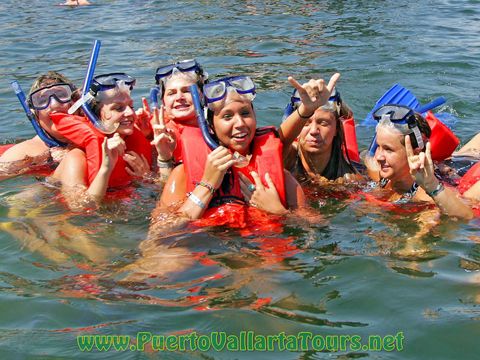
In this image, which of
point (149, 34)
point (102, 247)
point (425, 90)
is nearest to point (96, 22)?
point (149, 34)

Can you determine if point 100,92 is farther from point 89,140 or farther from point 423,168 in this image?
point 423,168

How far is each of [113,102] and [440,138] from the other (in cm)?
296

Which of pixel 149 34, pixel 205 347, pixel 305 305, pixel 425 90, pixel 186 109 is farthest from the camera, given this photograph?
pixel 149 34

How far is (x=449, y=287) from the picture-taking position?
4.35m

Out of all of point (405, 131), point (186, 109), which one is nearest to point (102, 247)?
point (186, 109)

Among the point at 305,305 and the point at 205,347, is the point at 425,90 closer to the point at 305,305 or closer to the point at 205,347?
the point at 305,305

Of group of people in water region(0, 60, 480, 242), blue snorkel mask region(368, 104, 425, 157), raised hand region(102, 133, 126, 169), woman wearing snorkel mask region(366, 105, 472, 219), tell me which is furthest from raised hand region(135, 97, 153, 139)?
blue snorkel mask region(368, 104, 425, 157)

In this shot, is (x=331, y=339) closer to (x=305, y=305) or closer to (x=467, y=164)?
(x=305, y=305)

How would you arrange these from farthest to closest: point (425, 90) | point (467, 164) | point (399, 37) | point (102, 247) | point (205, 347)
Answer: point (399, 37) < point (425, 90) < point (467, 164) < point (102, 247) < point (205, 347)

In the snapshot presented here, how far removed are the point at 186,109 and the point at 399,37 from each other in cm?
762

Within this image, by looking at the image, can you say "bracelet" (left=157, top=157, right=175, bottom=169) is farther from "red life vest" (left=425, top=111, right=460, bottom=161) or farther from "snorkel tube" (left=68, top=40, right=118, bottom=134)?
"red life vest" (left=425, top=111, right=460, bottom=161)

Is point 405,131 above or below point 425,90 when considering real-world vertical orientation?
above

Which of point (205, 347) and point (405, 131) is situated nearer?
point (205, 347)

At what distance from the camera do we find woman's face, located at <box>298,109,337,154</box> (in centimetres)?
582
